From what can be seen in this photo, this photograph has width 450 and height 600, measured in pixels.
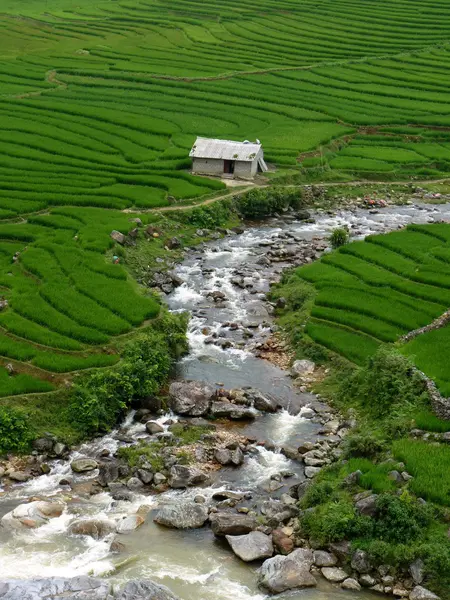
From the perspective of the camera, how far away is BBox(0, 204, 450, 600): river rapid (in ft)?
67.8

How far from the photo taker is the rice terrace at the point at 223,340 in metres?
21.5

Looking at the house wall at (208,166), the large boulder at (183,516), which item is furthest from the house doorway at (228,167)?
the large boulder at (183,516)

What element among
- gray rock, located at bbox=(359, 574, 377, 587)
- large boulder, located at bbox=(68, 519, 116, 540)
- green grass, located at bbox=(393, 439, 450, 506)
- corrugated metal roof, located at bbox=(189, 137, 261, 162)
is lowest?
large boulder, located at bbox=(68, 519, 116, 540)

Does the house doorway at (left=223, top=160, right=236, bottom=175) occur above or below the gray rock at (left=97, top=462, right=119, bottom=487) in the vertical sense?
above

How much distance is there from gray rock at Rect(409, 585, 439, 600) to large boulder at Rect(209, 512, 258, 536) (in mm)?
4805

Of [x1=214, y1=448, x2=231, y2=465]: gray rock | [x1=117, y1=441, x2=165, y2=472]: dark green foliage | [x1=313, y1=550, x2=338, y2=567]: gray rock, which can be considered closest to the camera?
[x1=313, y1=550, x2=338, y2=567]: gray rock

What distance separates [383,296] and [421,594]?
18923 millimetres

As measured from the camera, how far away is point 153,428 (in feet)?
90.4

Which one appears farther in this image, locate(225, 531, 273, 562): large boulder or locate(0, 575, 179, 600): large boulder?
locate(225, 531, 273, 562): large boulder

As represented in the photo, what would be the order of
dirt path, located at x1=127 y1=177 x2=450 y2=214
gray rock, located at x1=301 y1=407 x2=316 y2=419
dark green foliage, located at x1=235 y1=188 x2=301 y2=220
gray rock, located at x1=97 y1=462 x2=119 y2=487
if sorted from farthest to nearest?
dark green foliage, located at x1=235 y1=188 x2=301 y2=220
dirt path, located at x1=127 y1=177 x2=450 y2=214
gray rock, located at x1=301 y1=407 x2=316 y2=419
gray rock, located at x1=97 y1=462 x2=119 y2=487

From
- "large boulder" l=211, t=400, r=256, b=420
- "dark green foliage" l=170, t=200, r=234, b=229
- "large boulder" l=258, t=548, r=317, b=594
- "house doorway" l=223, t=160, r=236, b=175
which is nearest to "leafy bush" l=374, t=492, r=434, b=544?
"large boulder" l=258, t=548, r=317, b=594

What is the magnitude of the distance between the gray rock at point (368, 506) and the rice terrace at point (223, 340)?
0.17m

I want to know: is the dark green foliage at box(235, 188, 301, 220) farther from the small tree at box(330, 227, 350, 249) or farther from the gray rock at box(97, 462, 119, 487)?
the gray rock at box(97, 462, 119, 487)

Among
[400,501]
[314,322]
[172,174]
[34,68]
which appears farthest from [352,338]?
[34,68]
